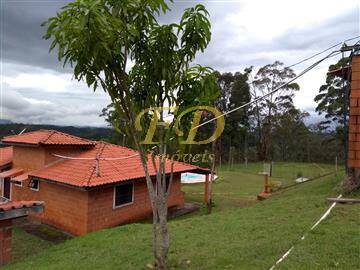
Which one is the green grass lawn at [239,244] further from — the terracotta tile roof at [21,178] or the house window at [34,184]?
the terracotta tile roof at [21,178]

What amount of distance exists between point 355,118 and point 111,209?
8.20 m

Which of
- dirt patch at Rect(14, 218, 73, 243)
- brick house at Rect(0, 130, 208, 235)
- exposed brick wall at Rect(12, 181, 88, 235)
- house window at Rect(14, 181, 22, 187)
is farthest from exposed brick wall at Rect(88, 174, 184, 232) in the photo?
house window at Rect(14, 181, 22, 187)

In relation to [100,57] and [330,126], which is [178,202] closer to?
[100,57]

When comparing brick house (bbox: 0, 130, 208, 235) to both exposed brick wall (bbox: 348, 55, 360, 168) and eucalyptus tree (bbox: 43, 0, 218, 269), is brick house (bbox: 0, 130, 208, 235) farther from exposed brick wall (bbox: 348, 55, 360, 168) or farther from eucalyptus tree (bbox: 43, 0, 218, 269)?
exposed brick wall (bbox: 348, 55, 360, 168)

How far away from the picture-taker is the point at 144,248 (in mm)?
6832

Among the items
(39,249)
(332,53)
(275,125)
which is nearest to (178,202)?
(39,249)

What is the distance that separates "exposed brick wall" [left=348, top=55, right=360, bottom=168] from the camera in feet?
24.2

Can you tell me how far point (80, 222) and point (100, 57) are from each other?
829 cm

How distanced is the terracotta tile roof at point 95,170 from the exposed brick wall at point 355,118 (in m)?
7.38

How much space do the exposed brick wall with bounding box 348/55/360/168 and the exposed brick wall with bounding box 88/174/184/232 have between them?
7668 mm

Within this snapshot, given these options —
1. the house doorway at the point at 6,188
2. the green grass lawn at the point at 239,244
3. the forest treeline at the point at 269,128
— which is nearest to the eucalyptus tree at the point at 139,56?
the green grass lawn at the point at 239,244

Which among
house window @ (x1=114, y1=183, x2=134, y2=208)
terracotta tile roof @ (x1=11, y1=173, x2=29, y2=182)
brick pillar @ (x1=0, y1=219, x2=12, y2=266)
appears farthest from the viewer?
terracotta tile roof @ (x1=11, y1=173, x2=29, y2=182)

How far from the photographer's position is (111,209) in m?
11.9

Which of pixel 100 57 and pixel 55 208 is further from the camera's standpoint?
pixel 55 208
